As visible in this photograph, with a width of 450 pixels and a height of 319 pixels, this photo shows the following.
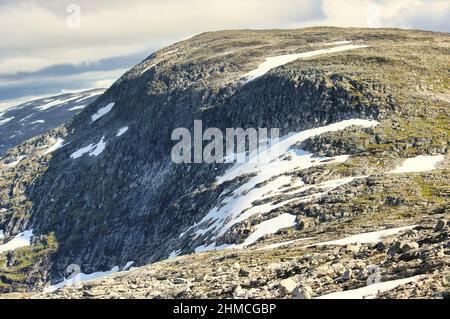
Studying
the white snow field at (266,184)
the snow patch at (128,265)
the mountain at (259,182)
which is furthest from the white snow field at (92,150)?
the white snow field at (266,184)

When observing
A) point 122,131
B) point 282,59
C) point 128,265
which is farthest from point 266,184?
point 122,131

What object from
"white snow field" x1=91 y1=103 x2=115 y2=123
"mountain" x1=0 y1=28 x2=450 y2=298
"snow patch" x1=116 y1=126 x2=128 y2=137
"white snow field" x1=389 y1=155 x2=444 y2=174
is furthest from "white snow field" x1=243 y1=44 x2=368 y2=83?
"white snow field" x1=91 y1=103 x2=115 y2=123

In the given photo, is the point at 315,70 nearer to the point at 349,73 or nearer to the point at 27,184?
the point at 349,73

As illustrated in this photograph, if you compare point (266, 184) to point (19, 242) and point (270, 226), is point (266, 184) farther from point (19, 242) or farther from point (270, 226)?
point (19, 242)

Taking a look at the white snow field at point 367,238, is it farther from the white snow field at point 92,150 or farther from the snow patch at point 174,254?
the white snow field at point 92,150

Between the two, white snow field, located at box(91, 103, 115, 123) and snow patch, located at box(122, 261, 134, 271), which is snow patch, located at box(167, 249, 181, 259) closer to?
snow patch, located at box(122, 261, 134, 271)
